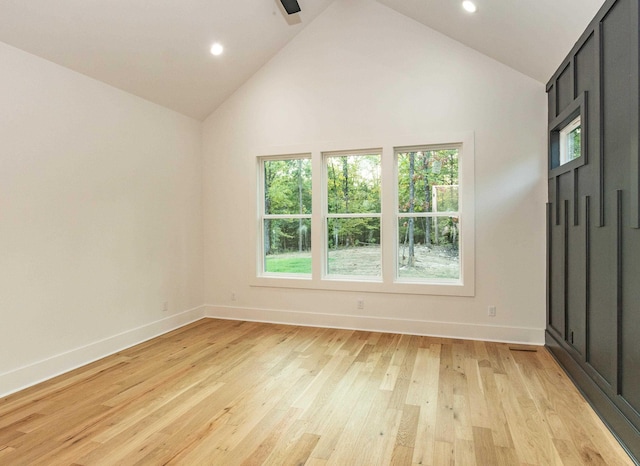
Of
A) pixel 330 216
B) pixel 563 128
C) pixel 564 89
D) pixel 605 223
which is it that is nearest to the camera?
pixel 605 223

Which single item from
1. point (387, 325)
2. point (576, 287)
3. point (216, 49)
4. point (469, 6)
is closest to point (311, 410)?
point (387, 325)

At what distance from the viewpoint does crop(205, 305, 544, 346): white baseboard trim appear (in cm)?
397

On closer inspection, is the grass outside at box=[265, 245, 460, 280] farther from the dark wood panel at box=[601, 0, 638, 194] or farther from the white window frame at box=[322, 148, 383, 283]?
the dark wood panel at box=[601, 0, 638, 194]

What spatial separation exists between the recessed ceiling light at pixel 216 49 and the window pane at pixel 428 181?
7.62 ft

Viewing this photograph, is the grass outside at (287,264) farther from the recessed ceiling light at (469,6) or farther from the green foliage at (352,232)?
the recessed ceiling light at (469,6)

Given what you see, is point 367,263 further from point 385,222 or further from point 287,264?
point 287,264

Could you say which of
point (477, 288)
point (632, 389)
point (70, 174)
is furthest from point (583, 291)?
point (70, 174)

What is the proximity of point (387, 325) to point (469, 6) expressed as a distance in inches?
130

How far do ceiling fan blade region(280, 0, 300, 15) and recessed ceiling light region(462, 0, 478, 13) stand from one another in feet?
5.63

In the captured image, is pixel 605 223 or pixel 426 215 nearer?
pixel 605 223

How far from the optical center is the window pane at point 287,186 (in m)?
4.86

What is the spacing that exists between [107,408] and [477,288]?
356cm

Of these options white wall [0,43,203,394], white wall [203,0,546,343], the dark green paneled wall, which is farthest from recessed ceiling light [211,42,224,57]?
the dark green paneled wall

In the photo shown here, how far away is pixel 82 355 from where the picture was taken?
136 inches
